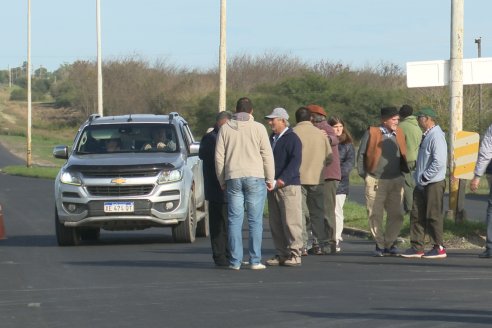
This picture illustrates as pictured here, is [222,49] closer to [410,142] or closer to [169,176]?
[169,176]

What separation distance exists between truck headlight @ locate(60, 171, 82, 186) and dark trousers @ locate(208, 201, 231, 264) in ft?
12.6

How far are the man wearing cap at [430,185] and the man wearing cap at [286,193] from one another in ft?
5.73

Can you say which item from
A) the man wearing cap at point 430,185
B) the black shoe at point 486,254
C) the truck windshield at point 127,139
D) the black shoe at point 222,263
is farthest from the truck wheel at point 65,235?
the black shoe at point 486,254

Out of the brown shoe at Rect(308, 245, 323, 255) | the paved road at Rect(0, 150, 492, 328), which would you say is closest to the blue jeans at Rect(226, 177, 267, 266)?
the paved road at Rect(0, 150, 492, 328)

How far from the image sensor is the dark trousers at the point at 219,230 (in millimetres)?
14172

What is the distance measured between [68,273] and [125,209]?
12.4 ft

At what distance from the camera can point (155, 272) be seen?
13.6 metres

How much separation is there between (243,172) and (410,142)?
341cm

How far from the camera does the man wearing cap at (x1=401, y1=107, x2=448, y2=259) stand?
588 inches

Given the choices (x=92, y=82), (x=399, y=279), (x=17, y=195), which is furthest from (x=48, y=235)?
(x=92, y=82)

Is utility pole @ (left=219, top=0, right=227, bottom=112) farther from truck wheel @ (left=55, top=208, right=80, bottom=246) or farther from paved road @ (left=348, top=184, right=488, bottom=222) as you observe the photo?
truck wheel @ (left=55, top=208, right=80, bottom=246)

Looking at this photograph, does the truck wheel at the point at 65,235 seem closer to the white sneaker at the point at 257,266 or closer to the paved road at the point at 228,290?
the paved road at the point at 228,290

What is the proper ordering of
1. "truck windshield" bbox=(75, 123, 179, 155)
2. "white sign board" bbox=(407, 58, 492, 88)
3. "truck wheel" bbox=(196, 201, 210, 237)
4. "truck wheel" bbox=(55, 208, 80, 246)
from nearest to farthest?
"white sign board" bbox=(407, 58, 492, 88) → "truck wheel" bbox=(55, 208, 80, 246) → "truck windshield" bbox=(75, 123, 179, 155) → "truck wheel" bbox=(196, 201, 210, 237)

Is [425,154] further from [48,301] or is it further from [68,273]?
[48,301]
